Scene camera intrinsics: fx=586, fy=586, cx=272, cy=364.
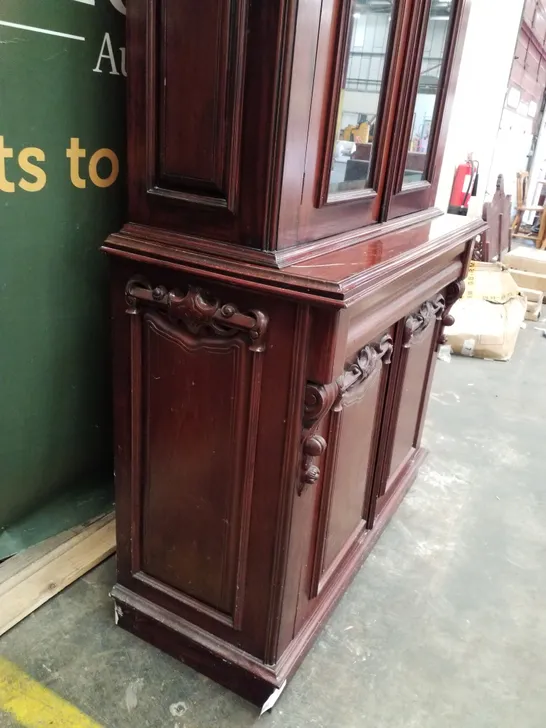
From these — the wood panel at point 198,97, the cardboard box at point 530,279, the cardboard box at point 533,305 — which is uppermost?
the wood panel at point 198,97

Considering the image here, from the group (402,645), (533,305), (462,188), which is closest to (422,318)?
(402,645)

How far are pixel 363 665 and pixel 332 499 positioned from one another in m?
0.46

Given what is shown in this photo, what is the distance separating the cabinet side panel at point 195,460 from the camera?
3.87ft

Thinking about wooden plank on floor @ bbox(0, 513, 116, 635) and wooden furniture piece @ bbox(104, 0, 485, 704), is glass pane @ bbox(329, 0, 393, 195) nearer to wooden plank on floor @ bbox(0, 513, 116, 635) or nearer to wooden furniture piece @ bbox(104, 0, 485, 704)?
wooden furniture piece @ bbox(104, 0, 485, 704)

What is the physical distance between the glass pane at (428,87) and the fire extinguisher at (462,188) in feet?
8.77

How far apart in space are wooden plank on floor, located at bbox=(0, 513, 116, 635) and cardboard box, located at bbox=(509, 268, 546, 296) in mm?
4017

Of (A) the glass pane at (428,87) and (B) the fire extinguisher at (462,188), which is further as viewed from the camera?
(B) the fire extinguisher at (462,188)

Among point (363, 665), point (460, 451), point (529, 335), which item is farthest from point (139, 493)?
point (529, 335)

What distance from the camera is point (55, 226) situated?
4.76ft

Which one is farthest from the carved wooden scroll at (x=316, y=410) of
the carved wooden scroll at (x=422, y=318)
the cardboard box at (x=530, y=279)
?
the cardboard box at (x=530, y=279)

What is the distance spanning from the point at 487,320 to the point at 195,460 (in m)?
2.88

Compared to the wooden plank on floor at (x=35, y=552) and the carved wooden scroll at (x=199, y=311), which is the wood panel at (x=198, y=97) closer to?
the carved wooden scroll at (x=199, y=311)

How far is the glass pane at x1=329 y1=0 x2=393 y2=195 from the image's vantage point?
116cm

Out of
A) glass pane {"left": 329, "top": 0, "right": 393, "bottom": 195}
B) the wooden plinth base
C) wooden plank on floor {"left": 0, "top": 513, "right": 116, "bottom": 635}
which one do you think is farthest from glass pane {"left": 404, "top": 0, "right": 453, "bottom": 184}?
wooden plank on floor {"left": 0, "top": 513, "right": 116, "bottom": 635}
